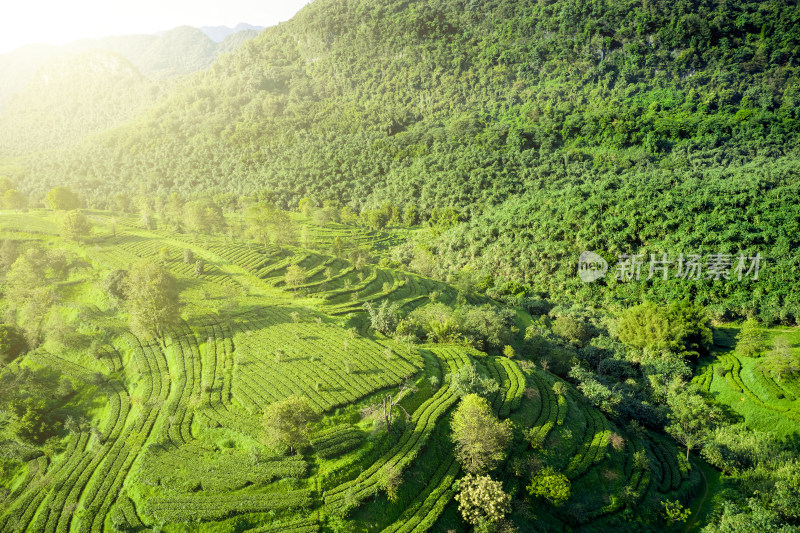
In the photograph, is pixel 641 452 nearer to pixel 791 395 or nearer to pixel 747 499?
pixel 747 499

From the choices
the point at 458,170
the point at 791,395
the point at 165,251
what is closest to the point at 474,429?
the point at 791,395

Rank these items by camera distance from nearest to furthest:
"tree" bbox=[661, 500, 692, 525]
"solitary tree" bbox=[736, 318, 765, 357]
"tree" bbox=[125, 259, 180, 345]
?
"tree" bbox=[661, 500, 692, 525]
"tree" bbox=[125, 259, 180, 345]
"solitary tree" bbox=[736, 318, 765, 357]

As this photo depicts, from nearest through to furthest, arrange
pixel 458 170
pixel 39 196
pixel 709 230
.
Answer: pixel 709 230
pixel 458 170
pixel 39 196

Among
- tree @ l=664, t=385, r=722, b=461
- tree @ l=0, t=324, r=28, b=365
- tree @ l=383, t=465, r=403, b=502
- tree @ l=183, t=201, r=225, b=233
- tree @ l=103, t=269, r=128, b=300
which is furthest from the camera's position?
tree @ l=183, t=201, r=225, b=233

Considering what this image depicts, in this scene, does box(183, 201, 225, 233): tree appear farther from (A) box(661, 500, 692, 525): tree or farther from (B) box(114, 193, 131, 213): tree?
(A) box(661, 500, 692, 525): tree

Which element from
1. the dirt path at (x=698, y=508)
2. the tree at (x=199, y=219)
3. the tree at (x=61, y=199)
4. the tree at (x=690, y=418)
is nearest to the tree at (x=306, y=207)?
the tree at (x=199, y=219)

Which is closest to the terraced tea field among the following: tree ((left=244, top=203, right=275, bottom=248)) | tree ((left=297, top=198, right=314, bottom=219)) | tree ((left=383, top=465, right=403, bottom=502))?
tree ((left=383, top=465, right=403, bottom=502))

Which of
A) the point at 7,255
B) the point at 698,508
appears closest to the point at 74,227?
the point at 7,255

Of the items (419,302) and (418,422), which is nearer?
(418,422)
